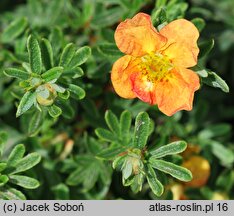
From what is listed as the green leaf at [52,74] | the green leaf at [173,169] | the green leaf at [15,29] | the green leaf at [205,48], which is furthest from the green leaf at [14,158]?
the green leaf at [205,48]

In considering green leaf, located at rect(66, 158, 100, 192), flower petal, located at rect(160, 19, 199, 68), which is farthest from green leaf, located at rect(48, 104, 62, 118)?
green leaf, located at rect(66, 158, 100, 192)

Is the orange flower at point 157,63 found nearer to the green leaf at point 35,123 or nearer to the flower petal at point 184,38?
the flower petal at point 184,38

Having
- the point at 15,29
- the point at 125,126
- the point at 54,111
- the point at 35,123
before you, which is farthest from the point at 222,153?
the point at 15,29

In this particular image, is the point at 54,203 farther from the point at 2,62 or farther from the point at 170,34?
the point at 170,34

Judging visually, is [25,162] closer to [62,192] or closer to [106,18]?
[62,192]

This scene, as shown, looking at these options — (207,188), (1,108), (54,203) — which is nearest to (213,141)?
(207,188)

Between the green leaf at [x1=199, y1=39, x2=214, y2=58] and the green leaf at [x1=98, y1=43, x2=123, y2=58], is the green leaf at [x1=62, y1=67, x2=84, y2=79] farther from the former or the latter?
the green leaf at [x1=199, y1=39, x2=214, y2=58]
